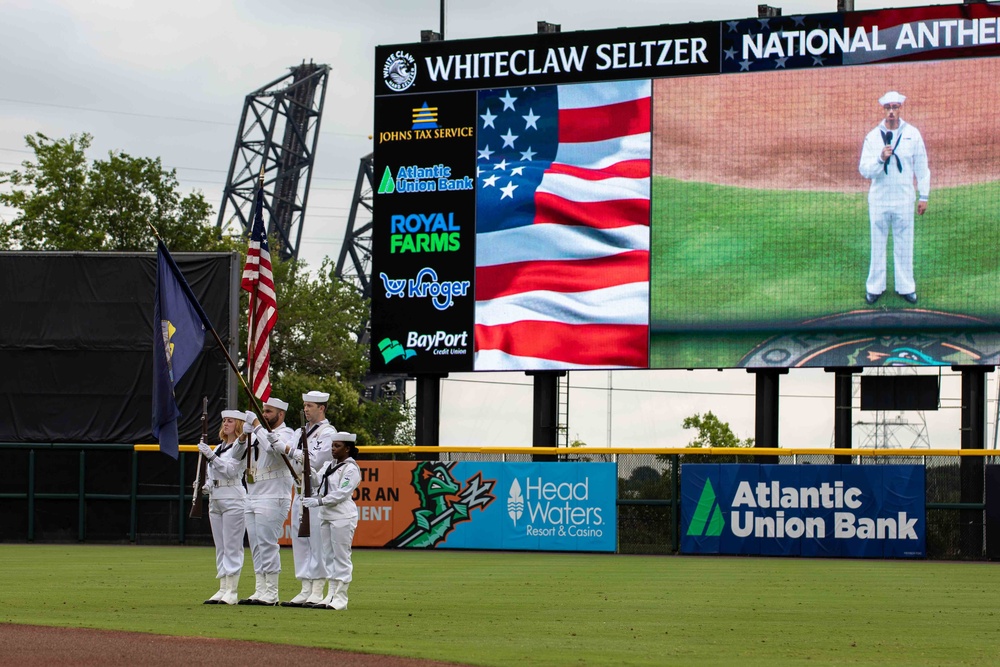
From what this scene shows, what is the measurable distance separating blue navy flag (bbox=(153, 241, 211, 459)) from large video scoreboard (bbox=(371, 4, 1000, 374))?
43.0 ft

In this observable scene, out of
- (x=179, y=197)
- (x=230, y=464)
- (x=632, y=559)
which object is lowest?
(x=632, y=559)

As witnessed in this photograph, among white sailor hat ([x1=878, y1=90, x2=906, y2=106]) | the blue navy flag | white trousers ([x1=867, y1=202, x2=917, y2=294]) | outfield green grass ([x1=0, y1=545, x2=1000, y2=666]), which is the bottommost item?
outfield green grass ([x1=0, y1=545, x2=1000, y2=666])

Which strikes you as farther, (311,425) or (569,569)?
(569,569)

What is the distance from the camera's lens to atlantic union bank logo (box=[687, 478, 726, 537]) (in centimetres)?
2867

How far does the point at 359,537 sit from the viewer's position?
3027 centimetres

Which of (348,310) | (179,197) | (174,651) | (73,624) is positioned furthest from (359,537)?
(348,310)

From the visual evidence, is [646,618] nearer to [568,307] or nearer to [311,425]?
[311,425]

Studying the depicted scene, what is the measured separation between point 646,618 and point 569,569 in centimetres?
843

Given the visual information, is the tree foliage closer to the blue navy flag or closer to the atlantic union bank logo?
the atlantic union bank logo

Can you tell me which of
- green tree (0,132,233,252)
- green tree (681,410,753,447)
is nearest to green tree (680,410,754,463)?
green tree (681,410,753,447)

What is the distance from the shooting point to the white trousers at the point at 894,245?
89.4 feet

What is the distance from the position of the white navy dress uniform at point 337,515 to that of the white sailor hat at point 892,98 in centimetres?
1521

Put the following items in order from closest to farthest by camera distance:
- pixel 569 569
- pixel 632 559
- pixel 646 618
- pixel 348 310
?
pixel 646 618, pixel 569 569, pixel 632 559, pixel 348 310

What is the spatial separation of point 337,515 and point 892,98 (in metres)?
15.7
